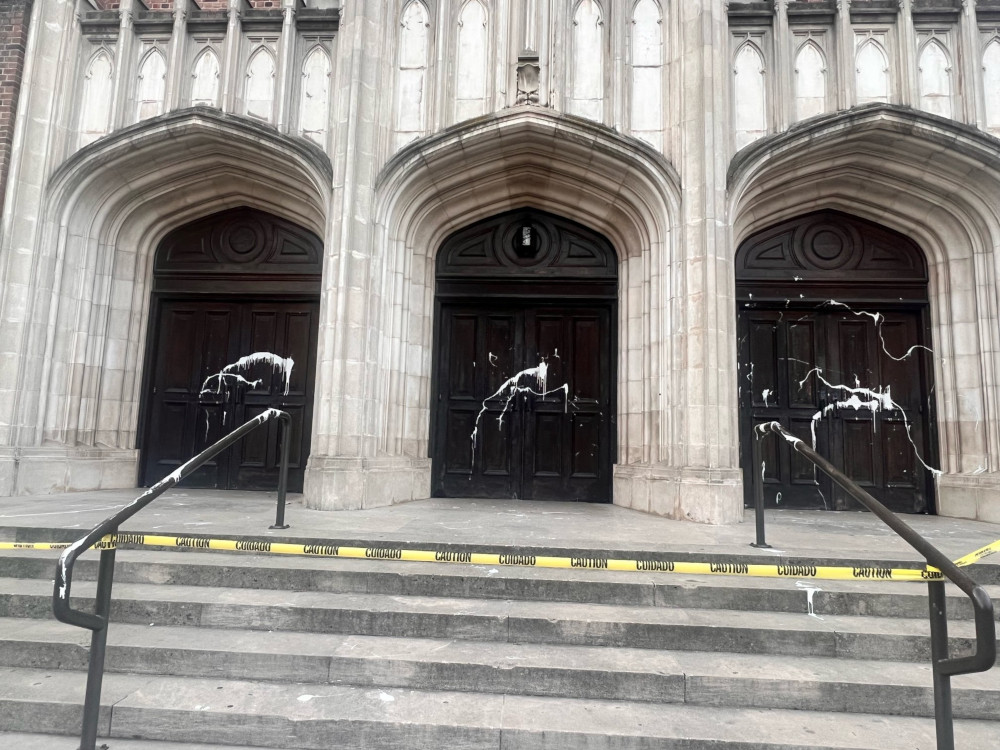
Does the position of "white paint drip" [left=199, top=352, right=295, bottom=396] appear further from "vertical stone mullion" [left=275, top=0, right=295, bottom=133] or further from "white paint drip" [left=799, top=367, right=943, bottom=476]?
"white paint drip" [left=799, top=367, right=943, bottom=476]

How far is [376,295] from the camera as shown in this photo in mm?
6492

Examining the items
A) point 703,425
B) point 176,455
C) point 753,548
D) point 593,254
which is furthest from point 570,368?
point 176,455

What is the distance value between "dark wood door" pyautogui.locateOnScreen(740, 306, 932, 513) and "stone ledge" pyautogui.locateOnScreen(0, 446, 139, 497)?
8082 mm

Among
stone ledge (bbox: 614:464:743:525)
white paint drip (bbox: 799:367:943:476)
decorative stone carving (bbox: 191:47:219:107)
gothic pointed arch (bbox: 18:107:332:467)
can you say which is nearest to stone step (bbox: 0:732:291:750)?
stone ledge (bbox: 614:464:743:525)

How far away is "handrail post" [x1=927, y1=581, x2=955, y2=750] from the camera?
7.27 ft

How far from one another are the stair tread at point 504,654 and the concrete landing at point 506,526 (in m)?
1.03

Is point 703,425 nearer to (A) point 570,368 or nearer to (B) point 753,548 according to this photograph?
(B) point 753,548

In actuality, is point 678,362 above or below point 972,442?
above

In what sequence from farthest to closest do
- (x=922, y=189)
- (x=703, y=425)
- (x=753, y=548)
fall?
(x=922, y=189)
(x=703, y=425)
(x=753, y=548)

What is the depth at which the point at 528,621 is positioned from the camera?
11.0ft

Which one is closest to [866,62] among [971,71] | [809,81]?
[809,81]

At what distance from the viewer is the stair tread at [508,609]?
133 inches

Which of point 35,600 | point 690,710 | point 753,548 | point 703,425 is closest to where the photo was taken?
point 690,710

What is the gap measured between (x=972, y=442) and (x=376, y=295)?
7131 millimetres
